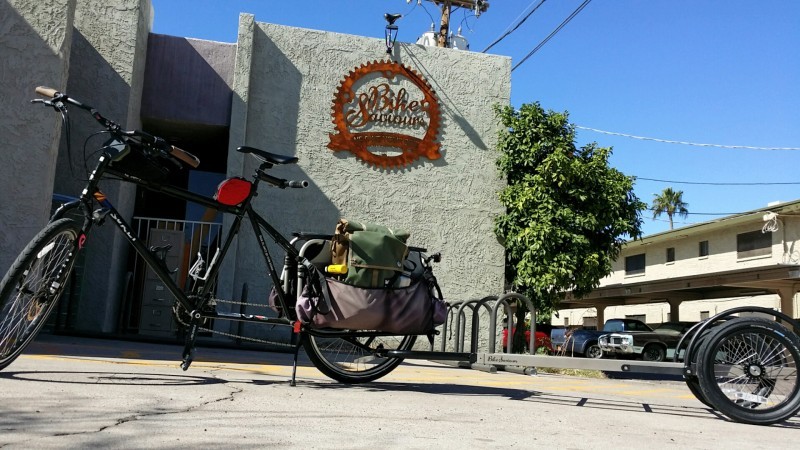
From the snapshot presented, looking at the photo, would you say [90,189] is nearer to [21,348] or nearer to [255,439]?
Answer: [21,348]

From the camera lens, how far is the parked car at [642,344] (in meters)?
23.3

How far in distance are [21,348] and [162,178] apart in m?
1.39

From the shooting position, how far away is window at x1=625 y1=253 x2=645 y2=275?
34250mm

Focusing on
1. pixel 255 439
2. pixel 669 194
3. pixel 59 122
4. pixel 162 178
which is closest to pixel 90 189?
pixel 162 178

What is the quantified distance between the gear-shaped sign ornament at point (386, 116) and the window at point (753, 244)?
1717 centimetres

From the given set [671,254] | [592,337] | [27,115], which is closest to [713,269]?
[671,254]

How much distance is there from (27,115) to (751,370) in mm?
8962

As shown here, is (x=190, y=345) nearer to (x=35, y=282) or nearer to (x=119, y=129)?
(x=35, y=282)

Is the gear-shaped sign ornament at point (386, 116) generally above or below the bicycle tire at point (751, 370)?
above

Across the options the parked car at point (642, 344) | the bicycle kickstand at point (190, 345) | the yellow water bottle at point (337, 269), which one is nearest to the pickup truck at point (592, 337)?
the parked car at point (642, 344)

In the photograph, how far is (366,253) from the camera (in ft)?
17.5

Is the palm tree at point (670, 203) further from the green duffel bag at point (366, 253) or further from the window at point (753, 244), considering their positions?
the green duffel bag at point (366, 253)

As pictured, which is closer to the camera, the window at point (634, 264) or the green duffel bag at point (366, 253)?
the green duffel bag at point (366, 253)

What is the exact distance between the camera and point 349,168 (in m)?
14.5
